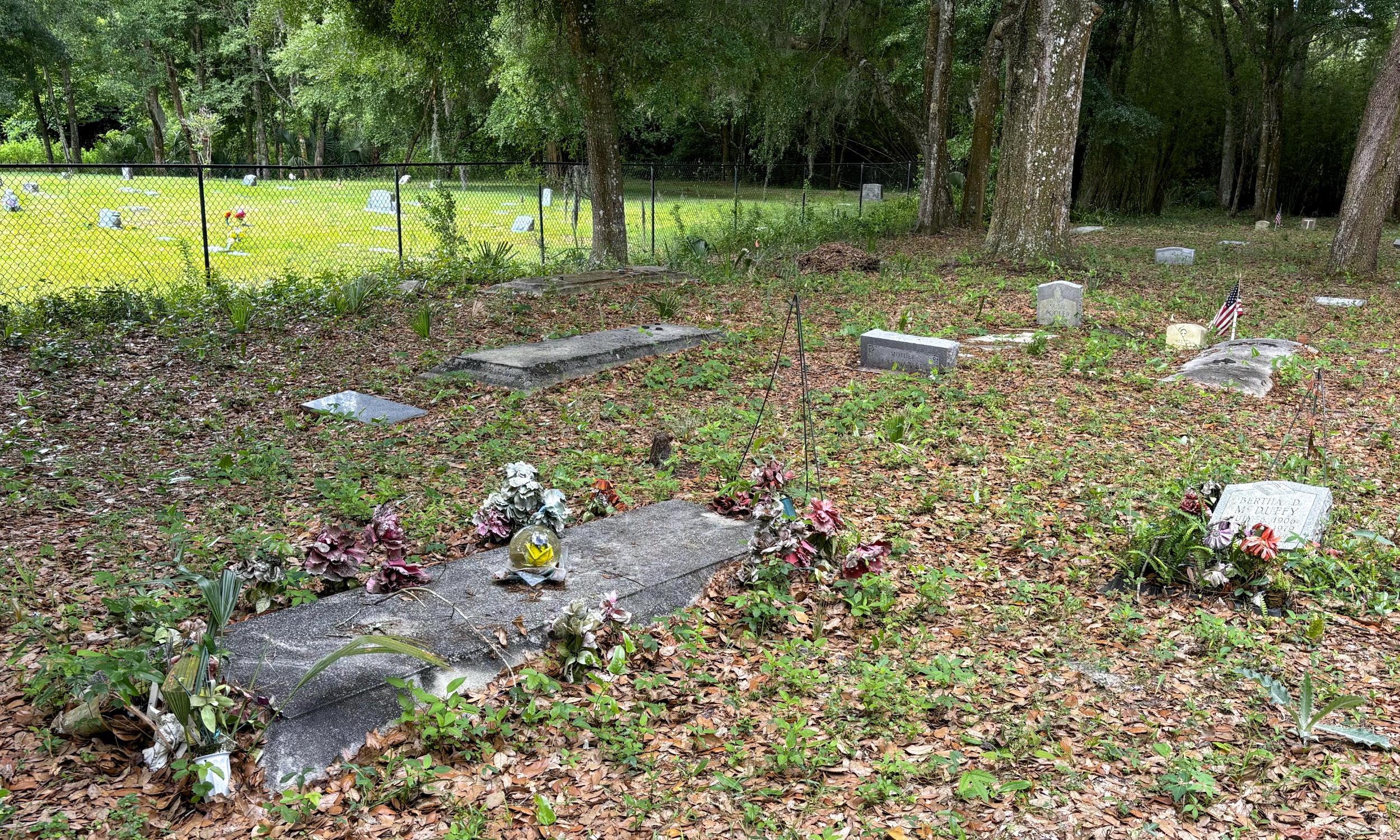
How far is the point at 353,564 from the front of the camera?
3928 millimetres

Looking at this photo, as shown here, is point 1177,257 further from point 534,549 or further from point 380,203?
point 380,203

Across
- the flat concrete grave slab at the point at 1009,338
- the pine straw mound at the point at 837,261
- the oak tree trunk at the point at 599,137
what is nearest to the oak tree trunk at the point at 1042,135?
the pine straw mound at the point at 837,261

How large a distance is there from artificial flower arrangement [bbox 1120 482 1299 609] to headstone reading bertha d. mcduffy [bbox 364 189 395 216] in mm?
18380

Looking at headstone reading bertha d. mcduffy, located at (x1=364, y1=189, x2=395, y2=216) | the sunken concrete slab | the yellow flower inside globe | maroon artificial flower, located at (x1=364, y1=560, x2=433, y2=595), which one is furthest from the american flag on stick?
headstone reading bertha d. mcduffy, located at (x1=364, y1=189, x2=395, y2=216)

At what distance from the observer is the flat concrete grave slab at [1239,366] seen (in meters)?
7.62

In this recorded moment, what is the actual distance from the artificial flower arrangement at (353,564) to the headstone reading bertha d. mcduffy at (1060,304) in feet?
26.0

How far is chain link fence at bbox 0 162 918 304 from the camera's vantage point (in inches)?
488

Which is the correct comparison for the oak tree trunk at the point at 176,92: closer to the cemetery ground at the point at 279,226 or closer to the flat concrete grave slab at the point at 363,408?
the cemetery ground at the point at 279,226

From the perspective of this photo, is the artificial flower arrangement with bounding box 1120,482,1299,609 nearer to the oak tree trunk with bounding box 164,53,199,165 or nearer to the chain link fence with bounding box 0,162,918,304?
the chain link fence with bounding box 0,162,918,304

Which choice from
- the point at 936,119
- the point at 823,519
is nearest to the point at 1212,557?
the point at 823,519

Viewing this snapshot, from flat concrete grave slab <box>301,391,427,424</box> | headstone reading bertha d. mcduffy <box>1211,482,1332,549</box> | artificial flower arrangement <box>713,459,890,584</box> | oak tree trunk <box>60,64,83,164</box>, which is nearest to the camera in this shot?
artificial flower arrangement <box>713,459,890,584</box>

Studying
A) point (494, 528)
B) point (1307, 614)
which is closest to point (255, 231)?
point (494, 528)

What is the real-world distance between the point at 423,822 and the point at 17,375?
638cm

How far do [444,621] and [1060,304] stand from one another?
820 centimetres
